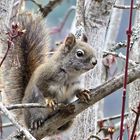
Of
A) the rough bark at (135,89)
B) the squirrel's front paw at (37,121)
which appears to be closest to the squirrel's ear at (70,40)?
the rough bark at (135,89)

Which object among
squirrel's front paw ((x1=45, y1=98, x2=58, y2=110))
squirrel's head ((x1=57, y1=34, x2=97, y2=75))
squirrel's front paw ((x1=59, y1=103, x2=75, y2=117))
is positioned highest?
squirrel's head ((x1=57, y1=34, x2=97, y2=75))

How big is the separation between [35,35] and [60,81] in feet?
1.04

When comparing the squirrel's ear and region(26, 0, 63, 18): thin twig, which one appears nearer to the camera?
the squirrel's ear

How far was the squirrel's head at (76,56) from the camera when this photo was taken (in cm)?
227

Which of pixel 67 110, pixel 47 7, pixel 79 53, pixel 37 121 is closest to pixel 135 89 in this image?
pixel 79 53

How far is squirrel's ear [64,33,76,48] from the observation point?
2.39 meters

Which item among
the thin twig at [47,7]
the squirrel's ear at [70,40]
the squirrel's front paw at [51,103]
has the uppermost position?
the thin twig at [47,7]

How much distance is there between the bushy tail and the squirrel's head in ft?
0.35

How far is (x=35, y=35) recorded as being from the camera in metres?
2.51

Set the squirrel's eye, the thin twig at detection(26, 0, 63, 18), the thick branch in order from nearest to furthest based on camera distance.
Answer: the thick branch → the squirrel's eye → the thin twig at detection(26, 0, 63, 18)

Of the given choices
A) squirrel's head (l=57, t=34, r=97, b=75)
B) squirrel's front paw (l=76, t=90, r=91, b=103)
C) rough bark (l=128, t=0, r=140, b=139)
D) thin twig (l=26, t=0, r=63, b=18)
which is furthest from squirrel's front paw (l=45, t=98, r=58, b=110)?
thin twig (l=26, t=0, r=63, b=18)

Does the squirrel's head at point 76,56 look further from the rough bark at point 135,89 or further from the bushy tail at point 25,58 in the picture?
the rough bark at point 135,89

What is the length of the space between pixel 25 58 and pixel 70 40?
0.79ft

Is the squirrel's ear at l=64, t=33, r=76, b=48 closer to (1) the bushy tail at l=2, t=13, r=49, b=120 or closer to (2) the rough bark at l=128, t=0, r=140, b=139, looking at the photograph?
(1) the bushy tail at l=2, t=13, r=49, b=120
